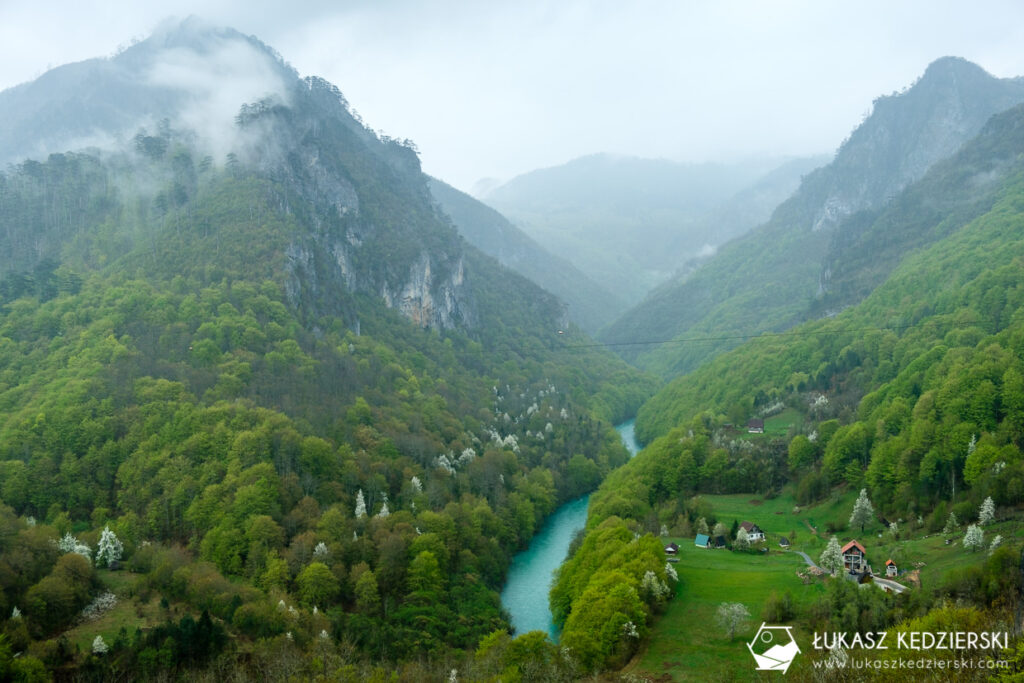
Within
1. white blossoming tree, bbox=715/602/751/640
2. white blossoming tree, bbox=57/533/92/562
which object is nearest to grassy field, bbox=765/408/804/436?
white blossoming tree, bbox=715/602/751/640

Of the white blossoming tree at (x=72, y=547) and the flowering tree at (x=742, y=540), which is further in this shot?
the flowering tree at (x=742, y=540)

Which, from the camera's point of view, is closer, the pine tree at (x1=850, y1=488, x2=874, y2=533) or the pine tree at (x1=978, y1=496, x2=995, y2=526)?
the pine tree at (x1=978, y1=496, x2=995, y2=526)

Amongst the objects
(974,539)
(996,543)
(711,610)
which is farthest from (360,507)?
(996,543)

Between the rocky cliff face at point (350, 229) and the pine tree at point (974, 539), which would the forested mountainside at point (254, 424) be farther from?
the pine tree at point (974, 539)

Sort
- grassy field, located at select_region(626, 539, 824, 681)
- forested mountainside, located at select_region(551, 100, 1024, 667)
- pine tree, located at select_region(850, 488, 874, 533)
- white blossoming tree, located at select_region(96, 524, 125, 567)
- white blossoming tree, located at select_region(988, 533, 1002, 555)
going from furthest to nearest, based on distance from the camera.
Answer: pine tree, located at select_region(850, 488, 874, 533)
white blossoming tree, located at select_region(96, 524, 125, 567)
forested mountainside, located at select_region(551, 100, 1024, 667)
grassy field, located at select_region(626, 539, 824, 681)
white blossoming tree, located at select_region(988, 533, 1002, 555)

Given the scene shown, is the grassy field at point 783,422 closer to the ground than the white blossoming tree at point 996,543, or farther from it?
closer to the ground

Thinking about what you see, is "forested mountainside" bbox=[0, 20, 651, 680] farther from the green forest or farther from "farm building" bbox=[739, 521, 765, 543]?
"farm building" bbox=[739, 521, 765, 543]

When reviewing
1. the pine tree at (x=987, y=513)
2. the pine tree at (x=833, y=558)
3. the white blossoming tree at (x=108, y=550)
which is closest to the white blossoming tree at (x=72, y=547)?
the white blossoming tree at (x=108, y=550)

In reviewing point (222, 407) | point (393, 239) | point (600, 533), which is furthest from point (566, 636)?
point (393, 239)
